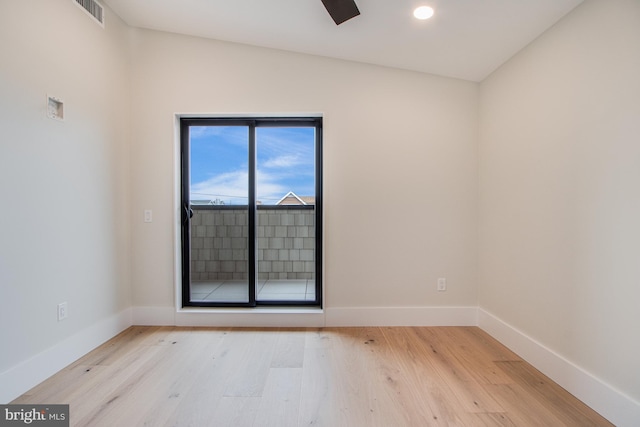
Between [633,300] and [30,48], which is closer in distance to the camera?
[633,300]

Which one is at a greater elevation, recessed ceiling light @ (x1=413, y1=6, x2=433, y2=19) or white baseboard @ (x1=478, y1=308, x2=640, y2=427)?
recessed ceiling light @ (x1=413, y1=6, x2=433, y2=19)

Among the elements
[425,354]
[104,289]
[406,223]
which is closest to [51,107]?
[104,289]

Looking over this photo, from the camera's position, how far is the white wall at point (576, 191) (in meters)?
1.43

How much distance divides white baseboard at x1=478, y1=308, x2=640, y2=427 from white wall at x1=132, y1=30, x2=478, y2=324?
1.87 feet

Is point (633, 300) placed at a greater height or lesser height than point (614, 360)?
greater

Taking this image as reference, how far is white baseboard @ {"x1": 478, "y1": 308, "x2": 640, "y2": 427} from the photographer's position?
1408mm

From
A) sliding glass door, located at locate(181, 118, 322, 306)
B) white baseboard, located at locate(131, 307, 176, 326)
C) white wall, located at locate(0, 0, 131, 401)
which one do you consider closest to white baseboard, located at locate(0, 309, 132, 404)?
white wall, located at locate(0, 0, 131, 401)

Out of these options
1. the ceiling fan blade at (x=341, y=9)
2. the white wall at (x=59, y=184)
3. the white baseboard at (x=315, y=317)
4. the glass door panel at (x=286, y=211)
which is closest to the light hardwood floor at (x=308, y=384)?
the white baseboard at (x=315, y=317)

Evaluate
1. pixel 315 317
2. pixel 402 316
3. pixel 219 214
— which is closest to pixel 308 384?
pixel 315 317

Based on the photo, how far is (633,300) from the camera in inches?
54.9

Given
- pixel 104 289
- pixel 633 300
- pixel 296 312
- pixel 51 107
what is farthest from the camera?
pixel 296 312

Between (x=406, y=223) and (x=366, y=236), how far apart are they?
400 millimetres

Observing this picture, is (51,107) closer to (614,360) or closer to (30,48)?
(30,48)

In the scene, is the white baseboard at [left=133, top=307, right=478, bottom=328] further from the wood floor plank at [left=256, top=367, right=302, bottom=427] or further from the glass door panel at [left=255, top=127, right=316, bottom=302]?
the wood floor plank at [left=256, top=367, right=302, bottom=427]
